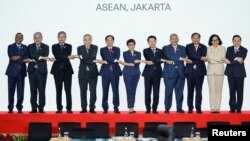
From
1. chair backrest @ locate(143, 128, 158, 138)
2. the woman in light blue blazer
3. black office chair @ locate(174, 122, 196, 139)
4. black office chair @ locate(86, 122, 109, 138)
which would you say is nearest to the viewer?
chair backrest @ locate(143, 128, 158, 138)

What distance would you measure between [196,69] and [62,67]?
3732 millimetres

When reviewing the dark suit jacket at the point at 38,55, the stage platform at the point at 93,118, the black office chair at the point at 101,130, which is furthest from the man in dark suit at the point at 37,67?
the black office chair at the point at 101,130

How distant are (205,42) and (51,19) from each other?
4598mm

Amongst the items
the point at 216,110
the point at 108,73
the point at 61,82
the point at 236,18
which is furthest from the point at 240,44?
the point at 61,82

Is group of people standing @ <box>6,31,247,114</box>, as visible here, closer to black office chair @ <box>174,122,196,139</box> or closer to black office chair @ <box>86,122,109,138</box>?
black office chair @ <box>86,122,109,138</box>

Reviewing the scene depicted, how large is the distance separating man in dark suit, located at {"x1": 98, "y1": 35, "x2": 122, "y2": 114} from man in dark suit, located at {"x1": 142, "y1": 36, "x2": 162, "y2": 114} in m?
0.78

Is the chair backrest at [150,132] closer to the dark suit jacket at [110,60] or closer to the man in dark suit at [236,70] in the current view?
the dark suit jacket at [110,60]

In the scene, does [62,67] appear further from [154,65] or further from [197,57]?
[197,57]

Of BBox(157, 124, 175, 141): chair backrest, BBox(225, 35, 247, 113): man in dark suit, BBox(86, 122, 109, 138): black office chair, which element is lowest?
BBox(86, 122, 109, 138): black office chair

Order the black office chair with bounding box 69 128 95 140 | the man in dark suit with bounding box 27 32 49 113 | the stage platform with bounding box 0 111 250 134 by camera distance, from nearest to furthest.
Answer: the black office chair with bounding box 69 128 95 140
the stage platform with bounding box 0 111 250 134
the man in dark suit with bounding box 27 32 49 113

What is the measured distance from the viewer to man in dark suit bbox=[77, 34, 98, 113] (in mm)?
13930

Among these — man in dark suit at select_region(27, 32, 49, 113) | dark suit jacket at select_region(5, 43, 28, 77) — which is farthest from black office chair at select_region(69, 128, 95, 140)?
dark suit jacket at select_region(5, 43, 28, 77)

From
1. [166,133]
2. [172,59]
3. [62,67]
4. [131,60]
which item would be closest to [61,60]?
[62,67]

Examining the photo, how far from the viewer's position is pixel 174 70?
14.0 meters
